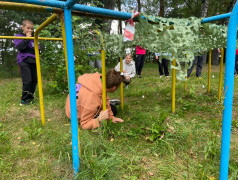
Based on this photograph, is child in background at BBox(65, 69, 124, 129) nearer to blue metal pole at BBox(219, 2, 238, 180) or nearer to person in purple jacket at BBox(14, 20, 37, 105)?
blue metal pole at BBox(219, 2, 238, 180)

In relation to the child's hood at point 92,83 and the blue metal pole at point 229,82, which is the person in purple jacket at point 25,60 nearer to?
the child's hood at point 92,83

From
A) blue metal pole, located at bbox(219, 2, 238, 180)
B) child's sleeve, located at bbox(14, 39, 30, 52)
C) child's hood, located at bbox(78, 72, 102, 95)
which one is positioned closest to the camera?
blue metal pole, located at bbox(219, 2, 238, 180)

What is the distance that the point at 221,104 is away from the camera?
96 centimetres

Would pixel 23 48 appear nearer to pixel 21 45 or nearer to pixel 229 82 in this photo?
pixel 21 45

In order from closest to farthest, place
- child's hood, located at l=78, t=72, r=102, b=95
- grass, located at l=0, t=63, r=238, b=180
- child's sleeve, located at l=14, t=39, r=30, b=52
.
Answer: grass, located at l=0, t=63, r=238, b=180, child's hood, located at l=78, t=72, r=102, b=95, child's sleeve, located at l=14, t=39, r=30, b=52

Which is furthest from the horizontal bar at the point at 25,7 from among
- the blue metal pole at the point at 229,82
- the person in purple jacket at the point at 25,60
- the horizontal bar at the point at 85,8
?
the person in purple jacket at the point at 25,60

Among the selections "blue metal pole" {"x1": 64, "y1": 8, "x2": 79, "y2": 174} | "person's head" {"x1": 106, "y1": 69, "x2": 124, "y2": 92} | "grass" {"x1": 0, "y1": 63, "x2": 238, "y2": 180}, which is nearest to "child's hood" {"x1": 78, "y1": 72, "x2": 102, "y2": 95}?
"person's head" {"x1": 106, "y1": 69, "x2": 124, "y2": 92}

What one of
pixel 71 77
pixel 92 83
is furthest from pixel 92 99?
pixel 71 77

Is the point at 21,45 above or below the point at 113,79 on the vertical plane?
above

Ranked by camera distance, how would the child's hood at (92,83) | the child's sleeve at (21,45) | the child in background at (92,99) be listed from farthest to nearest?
1. the child's sleeve at (21,45)
2. the child's hood at (92,83)
3. the child in background at (92,99)

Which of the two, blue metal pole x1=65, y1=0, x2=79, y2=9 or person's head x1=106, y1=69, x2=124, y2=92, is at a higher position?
blue metal pole x1=65, y1=0, x2=79, y2=9

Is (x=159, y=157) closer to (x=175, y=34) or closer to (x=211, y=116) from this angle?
(x=175, y=34)

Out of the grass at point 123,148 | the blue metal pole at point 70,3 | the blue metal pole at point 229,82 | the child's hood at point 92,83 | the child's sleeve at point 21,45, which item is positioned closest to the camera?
the blue metal pole at point 229,82

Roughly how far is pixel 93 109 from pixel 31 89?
1.92 metres
